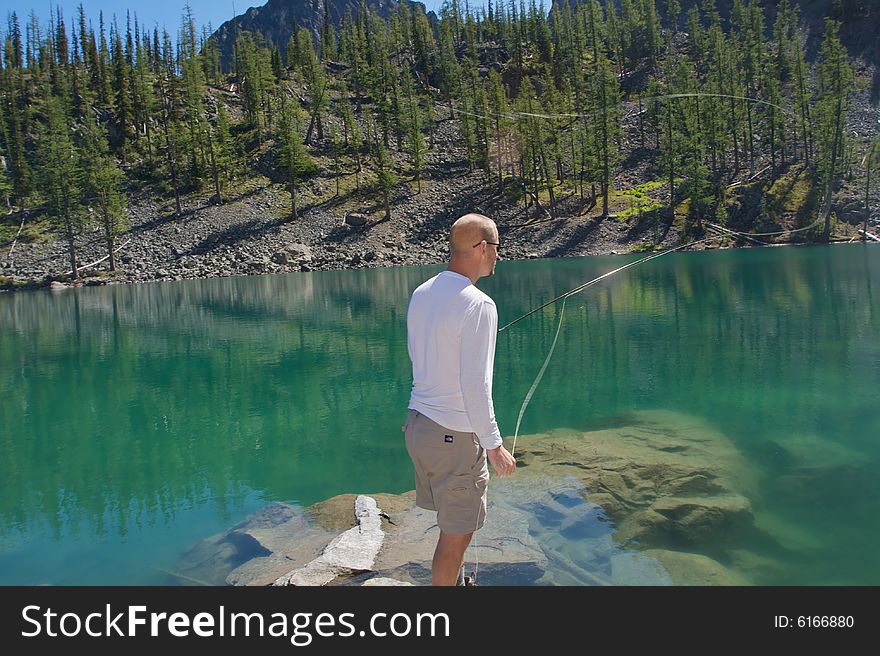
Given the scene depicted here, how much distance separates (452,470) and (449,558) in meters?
0.61

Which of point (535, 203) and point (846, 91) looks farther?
point (535, 203)

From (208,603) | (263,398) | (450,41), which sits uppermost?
(450,41)

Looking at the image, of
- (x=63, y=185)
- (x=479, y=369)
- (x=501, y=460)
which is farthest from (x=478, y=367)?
(x=63, y=185)

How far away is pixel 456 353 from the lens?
406 centimetres

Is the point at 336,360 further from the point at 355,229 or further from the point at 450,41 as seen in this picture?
the point at 450,41

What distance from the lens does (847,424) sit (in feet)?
37.4

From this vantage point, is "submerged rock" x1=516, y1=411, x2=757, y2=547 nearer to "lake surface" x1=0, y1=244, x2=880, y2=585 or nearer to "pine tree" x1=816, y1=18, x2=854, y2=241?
"lake surface" x1=0, y1=244, x2=880, y2=585

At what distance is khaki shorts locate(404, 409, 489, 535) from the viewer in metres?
4.17

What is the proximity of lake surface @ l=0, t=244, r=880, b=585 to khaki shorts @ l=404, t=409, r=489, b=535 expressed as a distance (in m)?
3.91

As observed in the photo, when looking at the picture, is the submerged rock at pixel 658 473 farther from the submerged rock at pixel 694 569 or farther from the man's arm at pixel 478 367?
the man's arm at pixel 478 367

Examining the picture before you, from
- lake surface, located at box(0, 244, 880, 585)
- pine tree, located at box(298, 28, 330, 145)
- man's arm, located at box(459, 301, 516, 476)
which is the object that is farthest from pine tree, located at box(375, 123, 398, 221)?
man's arm, located at box(459, 301, 516, 476)

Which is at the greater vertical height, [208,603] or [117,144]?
[117,144]

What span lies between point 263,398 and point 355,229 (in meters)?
57.8

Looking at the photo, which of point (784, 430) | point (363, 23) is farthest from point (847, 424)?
point (363, 23)
